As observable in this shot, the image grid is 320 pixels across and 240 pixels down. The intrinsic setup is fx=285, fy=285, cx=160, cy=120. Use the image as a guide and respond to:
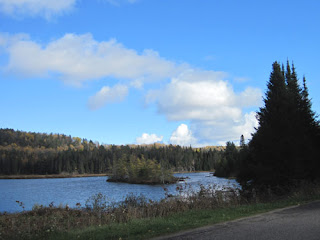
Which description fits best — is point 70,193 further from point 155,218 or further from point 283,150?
point 155,218

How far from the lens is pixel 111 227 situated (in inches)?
401

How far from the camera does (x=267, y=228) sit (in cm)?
871

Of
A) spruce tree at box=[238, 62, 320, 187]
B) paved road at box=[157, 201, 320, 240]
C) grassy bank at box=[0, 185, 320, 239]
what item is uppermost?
spruce tree at box=[238, 62, 320, 187]

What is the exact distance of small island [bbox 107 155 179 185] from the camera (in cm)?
8588

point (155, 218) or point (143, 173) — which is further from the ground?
point (155, 218)

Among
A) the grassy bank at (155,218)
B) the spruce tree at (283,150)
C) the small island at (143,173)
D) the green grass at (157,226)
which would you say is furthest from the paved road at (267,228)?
the small island at (143,173)

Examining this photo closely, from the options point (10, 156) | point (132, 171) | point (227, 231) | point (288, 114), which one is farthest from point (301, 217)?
point (10, 156)

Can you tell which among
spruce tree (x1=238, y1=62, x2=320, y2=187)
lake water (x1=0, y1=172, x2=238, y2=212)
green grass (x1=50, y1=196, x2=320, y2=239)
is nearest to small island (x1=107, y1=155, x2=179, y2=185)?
lake water (x1=0, y1=172, x2=238, y2=212)

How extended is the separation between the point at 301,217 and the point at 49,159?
187731 mm

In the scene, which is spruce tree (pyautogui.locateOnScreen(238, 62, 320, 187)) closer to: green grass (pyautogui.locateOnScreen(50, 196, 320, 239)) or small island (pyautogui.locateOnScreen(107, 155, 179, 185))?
green grass (pyautogui.locateOnScreen(50, 196, 320, 239))

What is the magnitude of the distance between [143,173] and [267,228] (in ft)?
285

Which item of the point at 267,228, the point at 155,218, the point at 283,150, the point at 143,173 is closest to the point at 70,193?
the point at 283,150

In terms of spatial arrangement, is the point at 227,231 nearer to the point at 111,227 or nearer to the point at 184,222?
the point at 184,222

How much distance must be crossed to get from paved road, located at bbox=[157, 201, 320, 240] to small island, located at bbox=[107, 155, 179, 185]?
73.0 meters
